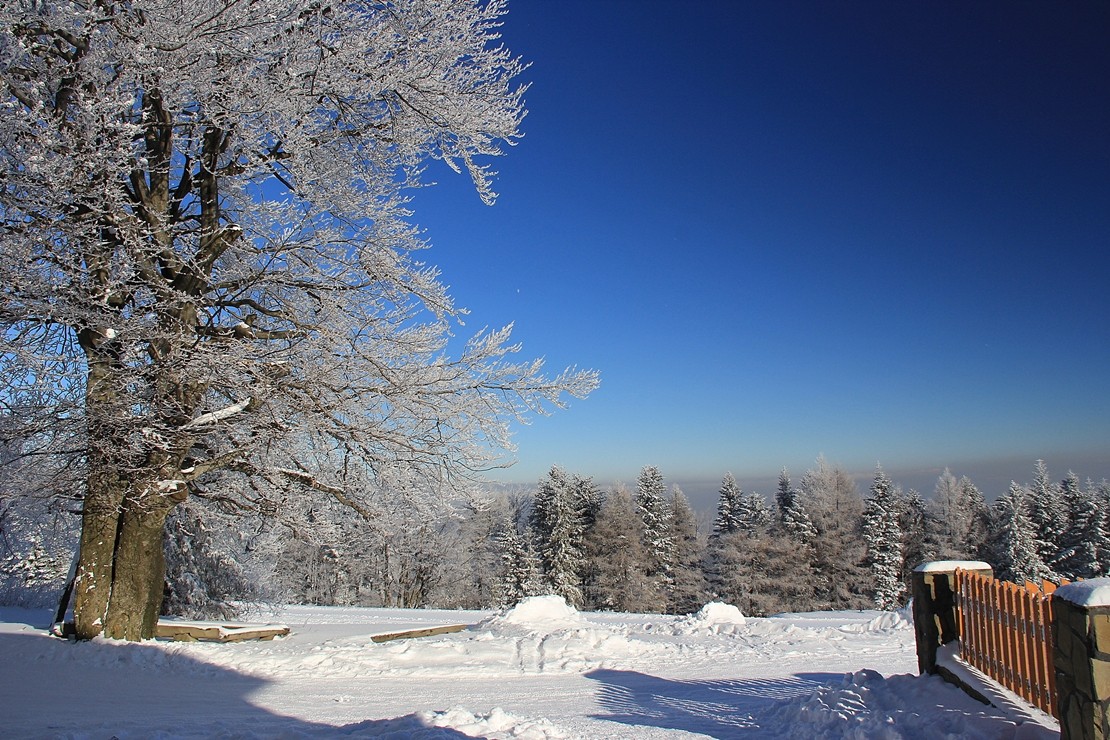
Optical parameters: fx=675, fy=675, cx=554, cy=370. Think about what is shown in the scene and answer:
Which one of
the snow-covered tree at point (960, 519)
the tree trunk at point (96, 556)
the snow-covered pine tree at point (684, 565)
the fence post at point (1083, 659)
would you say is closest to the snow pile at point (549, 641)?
the tree trunk at point (96, 556)

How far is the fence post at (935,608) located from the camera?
638cm

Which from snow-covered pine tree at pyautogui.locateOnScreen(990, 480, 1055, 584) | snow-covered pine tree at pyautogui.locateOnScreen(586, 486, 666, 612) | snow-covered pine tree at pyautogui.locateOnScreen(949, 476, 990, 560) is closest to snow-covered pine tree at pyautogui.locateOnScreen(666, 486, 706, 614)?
snow-covered pine tree at pyautogui.locateOnScreen(586, 486, 666, 612)

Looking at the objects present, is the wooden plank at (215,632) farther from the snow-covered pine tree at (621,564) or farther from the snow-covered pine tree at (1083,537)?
the snow-covered pine tree at (1083,537)

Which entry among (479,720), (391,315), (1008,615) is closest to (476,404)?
(391,315)

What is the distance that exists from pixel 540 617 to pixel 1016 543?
111 ft

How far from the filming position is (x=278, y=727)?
5.21 metres

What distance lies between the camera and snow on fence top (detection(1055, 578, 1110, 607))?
3742mm

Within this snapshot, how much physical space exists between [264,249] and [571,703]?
6.42 m

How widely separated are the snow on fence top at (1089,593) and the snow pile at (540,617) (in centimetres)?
853

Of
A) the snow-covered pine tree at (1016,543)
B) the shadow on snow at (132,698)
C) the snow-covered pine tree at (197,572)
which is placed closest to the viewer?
the shadow on snow at (132,698)

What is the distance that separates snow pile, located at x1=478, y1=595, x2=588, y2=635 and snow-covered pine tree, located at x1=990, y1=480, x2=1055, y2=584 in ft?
101

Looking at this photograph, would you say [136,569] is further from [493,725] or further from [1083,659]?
[1083,659]

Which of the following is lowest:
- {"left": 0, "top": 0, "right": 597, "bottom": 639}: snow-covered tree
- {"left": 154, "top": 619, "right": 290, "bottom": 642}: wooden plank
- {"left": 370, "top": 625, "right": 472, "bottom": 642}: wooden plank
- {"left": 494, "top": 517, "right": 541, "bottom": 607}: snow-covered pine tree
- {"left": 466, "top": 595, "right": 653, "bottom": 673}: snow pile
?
{"left": 494, "top": 517, "right": 541, "bottom": 607}: snow-covered pine tree

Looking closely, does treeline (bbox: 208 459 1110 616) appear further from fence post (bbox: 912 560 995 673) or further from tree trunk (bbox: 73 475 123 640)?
fence post (bbox: 912 560 995 673)
